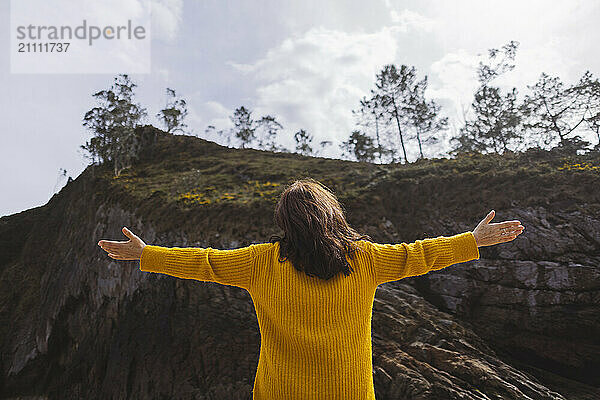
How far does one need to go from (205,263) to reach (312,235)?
2.37 ft

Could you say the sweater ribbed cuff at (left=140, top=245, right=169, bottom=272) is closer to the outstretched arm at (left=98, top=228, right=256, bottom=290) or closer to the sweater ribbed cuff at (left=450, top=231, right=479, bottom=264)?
the outstretched arm at (left=98, top=228, right=256, bottom=290)

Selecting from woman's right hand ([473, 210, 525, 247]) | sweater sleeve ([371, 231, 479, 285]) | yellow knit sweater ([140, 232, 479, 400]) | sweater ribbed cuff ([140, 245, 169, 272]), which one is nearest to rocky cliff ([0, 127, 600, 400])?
woman's right hand ([473, 210, 525, 247])

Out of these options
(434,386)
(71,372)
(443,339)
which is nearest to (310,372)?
(434,386)

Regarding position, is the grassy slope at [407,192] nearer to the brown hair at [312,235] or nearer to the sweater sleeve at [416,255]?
the sweater sleeve at [416,255]

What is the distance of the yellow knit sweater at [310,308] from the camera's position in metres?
1.99

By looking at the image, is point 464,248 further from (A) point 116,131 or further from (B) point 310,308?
(A) point 116,131

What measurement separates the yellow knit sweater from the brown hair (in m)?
0.07

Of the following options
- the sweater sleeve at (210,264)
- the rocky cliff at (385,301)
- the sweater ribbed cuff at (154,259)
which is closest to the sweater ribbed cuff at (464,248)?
the sweater sleeve at (210,264)

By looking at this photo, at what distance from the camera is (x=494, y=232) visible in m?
2.44

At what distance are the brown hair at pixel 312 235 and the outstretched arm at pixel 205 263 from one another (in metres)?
Answer: 0.28

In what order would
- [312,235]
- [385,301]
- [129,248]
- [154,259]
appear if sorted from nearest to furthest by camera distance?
[312,235] → [154,259] → [129,248] → [385,301]

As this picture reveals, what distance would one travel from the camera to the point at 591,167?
36.6 ft

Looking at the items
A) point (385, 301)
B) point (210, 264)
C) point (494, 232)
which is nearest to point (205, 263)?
point (210, 264)

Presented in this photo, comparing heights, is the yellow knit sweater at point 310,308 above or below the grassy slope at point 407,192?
below
